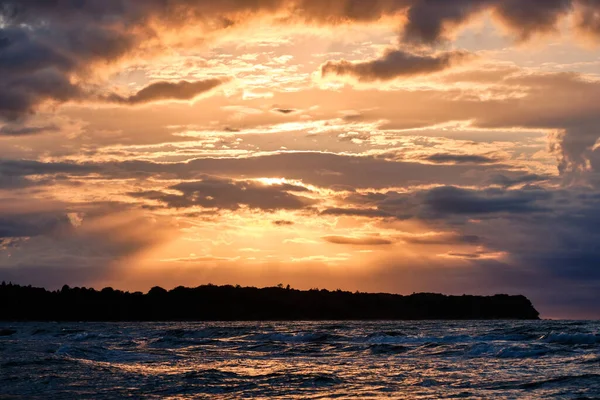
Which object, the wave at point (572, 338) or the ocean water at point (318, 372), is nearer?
the ocean water at point (318, 372)

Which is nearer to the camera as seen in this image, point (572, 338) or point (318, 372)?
point (318, 372)

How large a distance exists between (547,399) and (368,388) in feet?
25.6

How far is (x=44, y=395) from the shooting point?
100 feet

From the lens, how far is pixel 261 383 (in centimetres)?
3425

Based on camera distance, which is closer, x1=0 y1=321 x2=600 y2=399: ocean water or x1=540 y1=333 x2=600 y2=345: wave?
x1=0 y1=321 x2=600 y2=399: ocean water

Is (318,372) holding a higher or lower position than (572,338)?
lower

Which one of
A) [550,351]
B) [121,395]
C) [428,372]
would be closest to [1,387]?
[121,395]

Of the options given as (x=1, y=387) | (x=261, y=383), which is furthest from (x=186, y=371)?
(x=1, y=387)

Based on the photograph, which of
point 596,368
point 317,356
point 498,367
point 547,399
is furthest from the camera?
point 317,356

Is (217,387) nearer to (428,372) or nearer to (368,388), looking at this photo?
(368,388)

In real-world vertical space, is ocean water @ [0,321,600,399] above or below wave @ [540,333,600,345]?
below

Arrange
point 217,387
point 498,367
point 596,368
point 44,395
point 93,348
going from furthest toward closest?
point 93,348, point 498,367, point 596,368, point 217,387, point 44,395

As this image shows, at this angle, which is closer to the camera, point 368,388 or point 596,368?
point 368,388

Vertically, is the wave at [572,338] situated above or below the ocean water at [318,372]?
above
